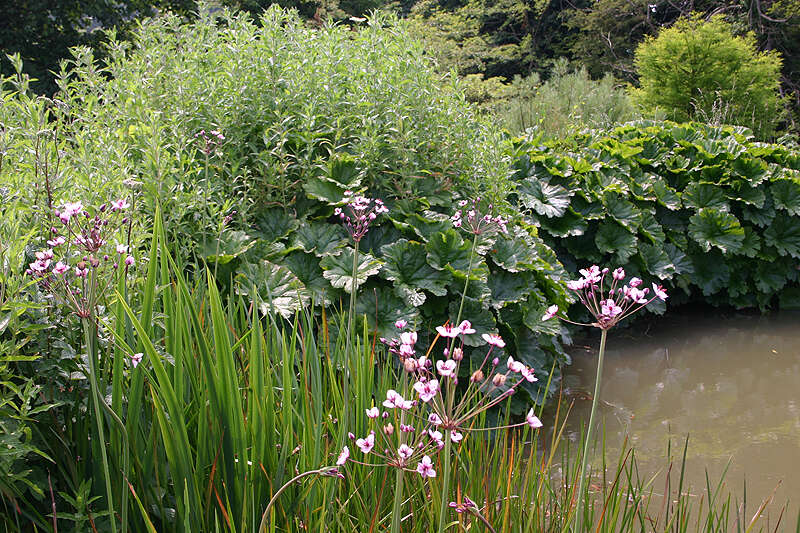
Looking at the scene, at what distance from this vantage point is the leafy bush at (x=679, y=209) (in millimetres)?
5199

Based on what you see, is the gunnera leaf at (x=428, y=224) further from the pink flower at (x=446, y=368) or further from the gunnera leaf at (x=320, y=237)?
the pink flower at (x=446, y=368)

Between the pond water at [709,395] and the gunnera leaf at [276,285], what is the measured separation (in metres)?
1.55

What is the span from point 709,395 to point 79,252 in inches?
156

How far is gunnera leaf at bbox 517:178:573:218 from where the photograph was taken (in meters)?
4.89

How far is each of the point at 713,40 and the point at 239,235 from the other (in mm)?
9803

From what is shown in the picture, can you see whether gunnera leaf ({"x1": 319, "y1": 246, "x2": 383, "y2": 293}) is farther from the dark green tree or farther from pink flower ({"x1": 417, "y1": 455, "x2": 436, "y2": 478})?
the dark green tree

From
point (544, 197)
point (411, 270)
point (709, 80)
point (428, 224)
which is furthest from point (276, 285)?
point (709, 80)

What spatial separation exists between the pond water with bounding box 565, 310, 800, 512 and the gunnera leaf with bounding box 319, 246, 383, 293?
1.30m

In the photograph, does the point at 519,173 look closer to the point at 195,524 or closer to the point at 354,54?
the point at 354,54

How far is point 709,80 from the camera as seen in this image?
9.84 meters

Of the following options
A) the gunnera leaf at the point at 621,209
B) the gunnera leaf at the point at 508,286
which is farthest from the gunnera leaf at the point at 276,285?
the gunnera leaf at the point at 621,209

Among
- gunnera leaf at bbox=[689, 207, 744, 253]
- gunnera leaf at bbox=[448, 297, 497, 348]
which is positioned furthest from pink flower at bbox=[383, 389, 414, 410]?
gunnera leaf at bbox=[689, 207, 744, 253]

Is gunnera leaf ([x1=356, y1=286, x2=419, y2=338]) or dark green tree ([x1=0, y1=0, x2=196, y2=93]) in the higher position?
dark green tree ([x1=0, y1=0, x2=196, y2=93])

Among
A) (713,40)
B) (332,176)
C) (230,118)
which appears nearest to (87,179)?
(230,118)
